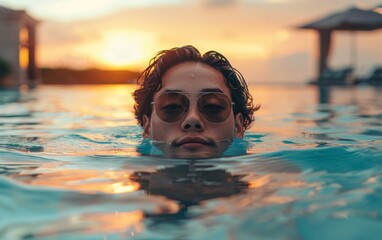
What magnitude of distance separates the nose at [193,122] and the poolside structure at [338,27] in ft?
56.5

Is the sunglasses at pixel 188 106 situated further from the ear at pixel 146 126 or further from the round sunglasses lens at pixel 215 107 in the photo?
the ear at pixel 146 126

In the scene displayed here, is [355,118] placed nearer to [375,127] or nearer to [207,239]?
[375,127]

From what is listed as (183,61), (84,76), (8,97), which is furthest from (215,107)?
(84,76)

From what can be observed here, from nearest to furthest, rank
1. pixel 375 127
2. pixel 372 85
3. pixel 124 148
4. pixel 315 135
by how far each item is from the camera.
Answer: pixel 124 148, pixel 315 135, pixel 375 127, pixel 372 85

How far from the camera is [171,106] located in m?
3.16

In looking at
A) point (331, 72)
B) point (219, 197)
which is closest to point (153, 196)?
point (219, 197)

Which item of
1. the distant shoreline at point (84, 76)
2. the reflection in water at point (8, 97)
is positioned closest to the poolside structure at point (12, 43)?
the distant shoreline at point (84, 76)

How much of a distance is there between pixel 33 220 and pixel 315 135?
3277 millimetres

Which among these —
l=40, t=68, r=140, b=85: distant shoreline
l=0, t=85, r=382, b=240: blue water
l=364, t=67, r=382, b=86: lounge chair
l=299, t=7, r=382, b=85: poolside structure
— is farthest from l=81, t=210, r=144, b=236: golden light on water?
l=40, t=68, r=140, b=85: distant shoreline

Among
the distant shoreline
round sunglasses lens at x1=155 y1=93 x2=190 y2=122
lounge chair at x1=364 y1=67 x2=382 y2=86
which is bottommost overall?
the distant shoreline

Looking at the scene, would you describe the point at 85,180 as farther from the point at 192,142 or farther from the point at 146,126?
the point at 146,126

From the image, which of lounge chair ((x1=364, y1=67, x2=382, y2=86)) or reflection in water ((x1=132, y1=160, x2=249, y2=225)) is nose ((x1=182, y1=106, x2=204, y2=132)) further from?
lounge chair ((x1=364, y1=67, x2=382, y2=86))

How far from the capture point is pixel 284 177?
2342 mm

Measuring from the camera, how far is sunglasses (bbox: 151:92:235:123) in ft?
10.3
